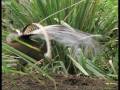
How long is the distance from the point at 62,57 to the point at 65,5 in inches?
17.4

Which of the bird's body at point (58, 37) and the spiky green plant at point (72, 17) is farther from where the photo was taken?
the spiky green plant at point (72, 17)

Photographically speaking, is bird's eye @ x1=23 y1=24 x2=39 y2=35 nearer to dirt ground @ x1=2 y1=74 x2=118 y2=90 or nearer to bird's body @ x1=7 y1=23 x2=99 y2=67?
bird's body @ x1=7 y1=23 x2=99 y2=67

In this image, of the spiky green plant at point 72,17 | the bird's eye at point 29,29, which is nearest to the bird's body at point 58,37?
the bird's eye at point 29,29

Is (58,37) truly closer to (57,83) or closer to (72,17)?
(57,83)

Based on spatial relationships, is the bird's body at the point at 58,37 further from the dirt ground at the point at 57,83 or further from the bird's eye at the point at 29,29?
the dirt ground at the point at 57,83

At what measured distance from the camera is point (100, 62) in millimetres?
3180

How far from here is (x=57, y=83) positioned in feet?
7.96

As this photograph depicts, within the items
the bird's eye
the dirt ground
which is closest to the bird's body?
the bird's eye

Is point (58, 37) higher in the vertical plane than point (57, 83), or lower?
higher

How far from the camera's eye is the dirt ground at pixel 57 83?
236 cm

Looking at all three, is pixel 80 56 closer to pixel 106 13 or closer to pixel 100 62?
pixel 100 62

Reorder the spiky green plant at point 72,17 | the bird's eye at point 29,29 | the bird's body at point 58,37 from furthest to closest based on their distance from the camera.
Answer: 1. the spiky green plant at point 72,17
2. the bird's eye at point 29,29
3. the bird's body at point 58,37

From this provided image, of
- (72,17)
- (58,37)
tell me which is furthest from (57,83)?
(72,17)

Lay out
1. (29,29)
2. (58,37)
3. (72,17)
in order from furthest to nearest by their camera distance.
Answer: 1. (72,17)
2. (29,29)
3. (58,37)
